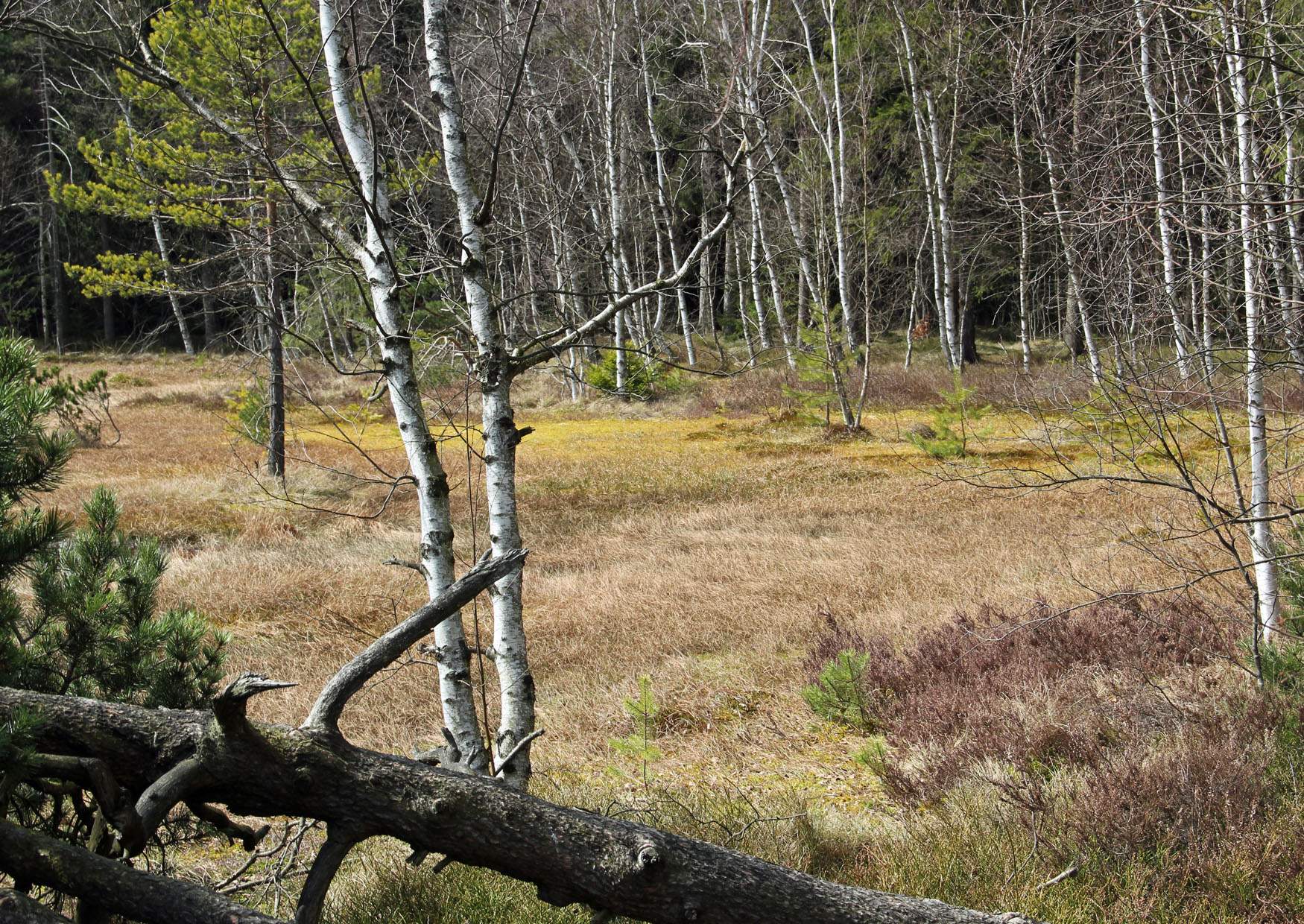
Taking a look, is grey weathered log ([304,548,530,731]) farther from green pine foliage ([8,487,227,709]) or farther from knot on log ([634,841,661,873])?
green pine foliage ([8,487,227,709])

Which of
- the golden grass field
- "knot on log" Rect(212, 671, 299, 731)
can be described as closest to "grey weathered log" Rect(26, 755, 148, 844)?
"knot on log" Rect(212, 671, 299, 731)

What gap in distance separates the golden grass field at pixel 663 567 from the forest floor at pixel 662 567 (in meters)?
0.04

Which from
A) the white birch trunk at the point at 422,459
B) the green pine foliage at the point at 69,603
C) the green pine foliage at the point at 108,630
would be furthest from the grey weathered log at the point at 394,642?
the white birch trunk at the point at 422,459

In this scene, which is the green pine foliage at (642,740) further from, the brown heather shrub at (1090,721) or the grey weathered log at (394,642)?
the grey weathered log at (394,642)

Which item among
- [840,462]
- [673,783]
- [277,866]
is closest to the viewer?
[277,866]

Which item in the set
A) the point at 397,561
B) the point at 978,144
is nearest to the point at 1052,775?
the point at 397,561

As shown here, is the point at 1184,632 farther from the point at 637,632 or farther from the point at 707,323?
the point at 707,323

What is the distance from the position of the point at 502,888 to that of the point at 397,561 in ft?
4.29

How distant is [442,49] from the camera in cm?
394

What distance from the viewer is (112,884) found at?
6.01 ft

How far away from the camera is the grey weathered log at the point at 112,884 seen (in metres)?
1.73

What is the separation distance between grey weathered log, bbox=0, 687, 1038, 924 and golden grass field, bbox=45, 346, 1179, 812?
4.93ft

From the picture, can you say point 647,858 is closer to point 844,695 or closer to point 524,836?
point 524,836

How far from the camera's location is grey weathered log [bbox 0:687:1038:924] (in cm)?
203
